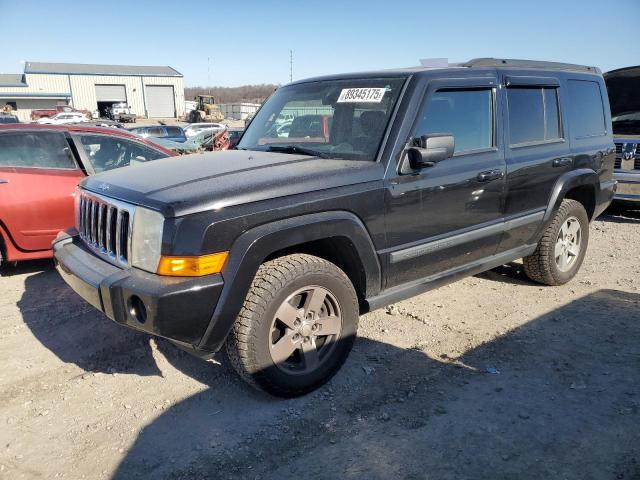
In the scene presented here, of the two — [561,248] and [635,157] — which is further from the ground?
[635,157]

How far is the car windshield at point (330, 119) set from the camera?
339 centimetres

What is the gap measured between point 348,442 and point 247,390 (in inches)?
32.6

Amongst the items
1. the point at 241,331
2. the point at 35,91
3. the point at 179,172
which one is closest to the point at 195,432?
the point at 241,331

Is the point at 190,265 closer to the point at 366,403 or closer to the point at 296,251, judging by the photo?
the point at 296,251

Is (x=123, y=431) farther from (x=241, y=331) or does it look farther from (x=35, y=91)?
(x=35, y=91)

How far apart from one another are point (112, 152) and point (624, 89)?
27.5 ft

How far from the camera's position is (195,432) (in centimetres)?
275

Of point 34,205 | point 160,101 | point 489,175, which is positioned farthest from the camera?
point 160,101

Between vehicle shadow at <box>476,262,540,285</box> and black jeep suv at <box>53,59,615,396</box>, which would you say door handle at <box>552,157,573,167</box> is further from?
vehicle shadow at <box>476,262,540,285</box>

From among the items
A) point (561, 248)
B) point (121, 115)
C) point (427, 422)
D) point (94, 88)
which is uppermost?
point (94, 88)

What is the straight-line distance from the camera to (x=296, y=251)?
3.11 metres

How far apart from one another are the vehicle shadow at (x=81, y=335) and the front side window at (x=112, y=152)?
4.85 feet

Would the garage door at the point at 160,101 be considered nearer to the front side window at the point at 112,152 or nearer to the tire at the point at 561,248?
the front side window at the point at 112,152

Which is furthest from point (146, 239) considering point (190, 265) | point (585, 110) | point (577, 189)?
point (585, 110)
